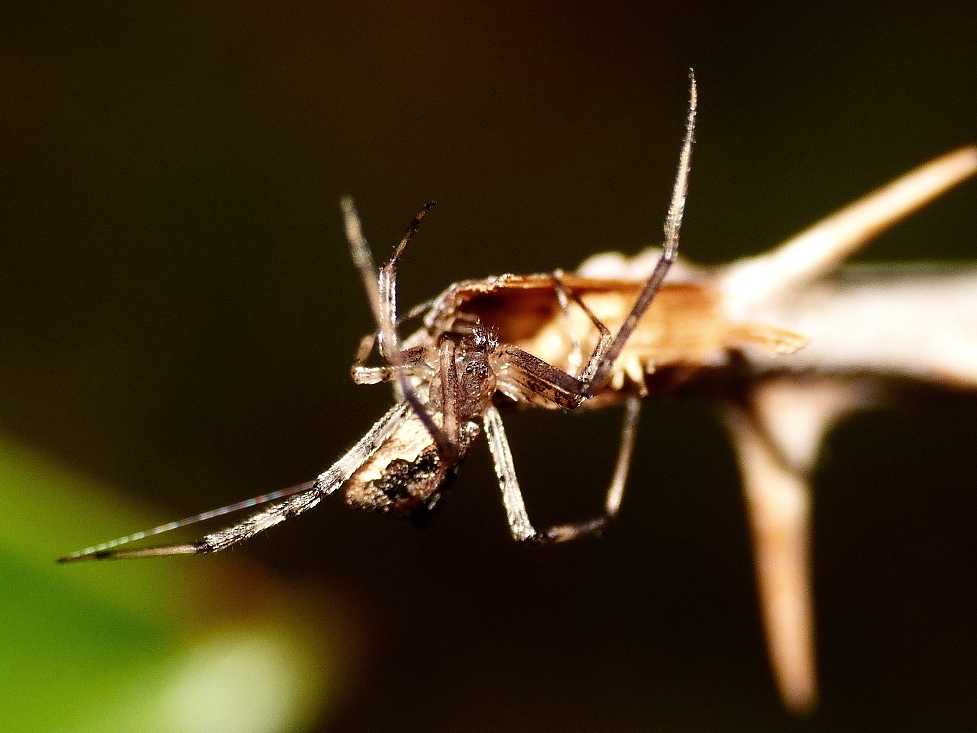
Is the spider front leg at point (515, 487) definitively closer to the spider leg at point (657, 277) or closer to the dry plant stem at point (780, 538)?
the spider leg at point (657, 277)

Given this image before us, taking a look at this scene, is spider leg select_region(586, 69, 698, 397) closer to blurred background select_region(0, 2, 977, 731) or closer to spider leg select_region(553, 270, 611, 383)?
spider leg select_region(553, 270, 611, 383)

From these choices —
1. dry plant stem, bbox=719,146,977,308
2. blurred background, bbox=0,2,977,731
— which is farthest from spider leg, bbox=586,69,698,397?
blurred background, bbox=0,2,977,731

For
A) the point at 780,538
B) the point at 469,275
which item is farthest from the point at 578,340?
the point at 469,275

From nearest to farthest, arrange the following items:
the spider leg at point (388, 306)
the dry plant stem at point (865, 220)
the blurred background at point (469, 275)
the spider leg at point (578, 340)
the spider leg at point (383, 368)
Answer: the dry plant stem at point (865, 220) < the spider leg at point (578, 340) < the spider leg at point (388, 306) < the spider leg at point (383, 368) < the blurred background at point (469, 275)

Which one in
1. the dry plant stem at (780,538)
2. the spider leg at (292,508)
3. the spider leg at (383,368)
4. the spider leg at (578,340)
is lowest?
the dry plant stem at (780,538)

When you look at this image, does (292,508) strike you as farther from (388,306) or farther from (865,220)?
(865,220)

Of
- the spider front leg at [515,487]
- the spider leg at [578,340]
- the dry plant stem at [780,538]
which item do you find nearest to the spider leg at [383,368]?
the spider front leg at [515,487]
